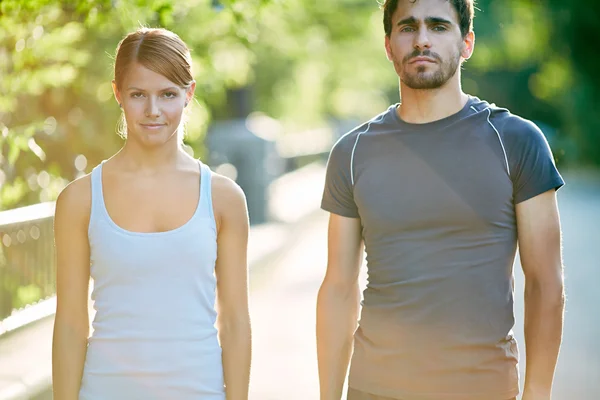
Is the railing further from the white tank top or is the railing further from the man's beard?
the man's beard

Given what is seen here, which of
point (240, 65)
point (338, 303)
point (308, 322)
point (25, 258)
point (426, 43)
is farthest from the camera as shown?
point (240, 65)

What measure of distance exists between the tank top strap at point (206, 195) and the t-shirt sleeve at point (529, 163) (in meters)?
0.99

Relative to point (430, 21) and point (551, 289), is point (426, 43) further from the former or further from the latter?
point (551, 289)

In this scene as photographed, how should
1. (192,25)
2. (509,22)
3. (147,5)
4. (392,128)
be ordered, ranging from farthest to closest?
(509,22) < (192,25) < (147,5) < (392,128)

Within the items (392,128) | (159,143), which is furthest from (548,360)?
(159,143)

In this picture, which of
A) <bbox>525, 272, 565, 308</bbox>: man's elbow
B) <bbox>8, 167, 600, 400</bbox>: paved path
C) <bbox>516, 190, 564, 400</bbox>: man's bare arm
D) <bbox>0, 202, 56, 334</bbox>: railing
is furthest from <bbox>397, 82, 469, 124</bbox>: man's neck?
<bbox>0, 202, 56, 334</bbox>: railing

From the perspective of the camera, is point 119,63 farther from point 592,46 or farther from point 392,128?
point 592,46

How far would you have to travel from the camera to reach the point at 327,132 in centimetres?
6078

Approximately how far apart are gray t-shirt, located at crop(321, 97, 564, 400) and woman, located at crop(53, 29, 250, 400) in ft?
1.58

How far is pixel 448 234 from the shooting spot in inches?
141

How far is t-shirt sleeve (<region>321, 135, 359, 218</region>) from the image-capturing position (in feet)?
12.6

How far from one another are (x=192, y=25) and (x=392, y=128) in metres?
9.23

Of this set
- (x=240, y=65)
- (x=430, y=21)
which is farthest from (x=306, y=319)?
(x=430, y=21)

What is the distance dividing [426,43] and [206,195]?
3.02 feet
